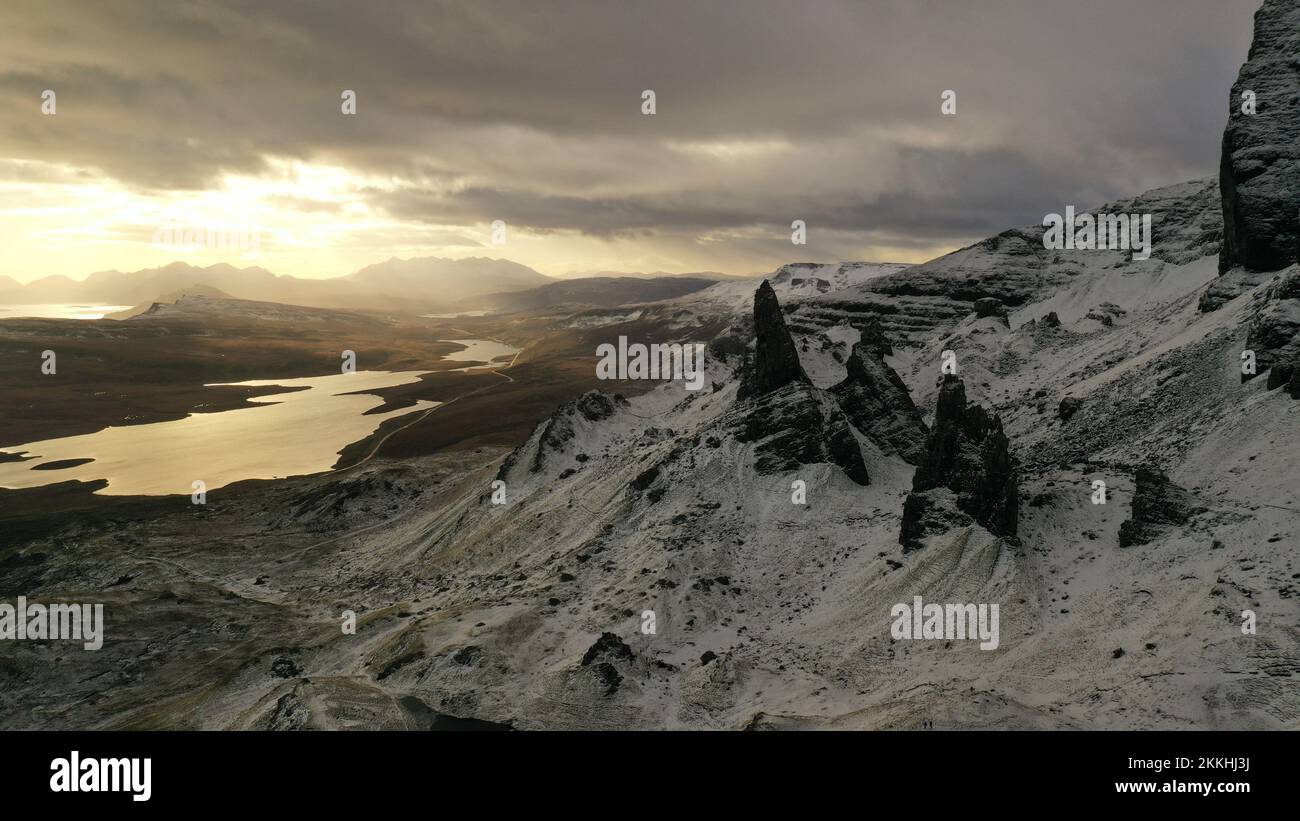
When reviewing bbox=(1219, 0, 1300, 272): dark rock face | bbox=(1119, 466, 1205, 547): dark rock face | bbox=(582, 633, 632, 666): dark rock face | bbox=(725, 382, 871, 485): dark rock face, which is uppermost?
bbox=(1219, 0, 1300, 272): dark rock face

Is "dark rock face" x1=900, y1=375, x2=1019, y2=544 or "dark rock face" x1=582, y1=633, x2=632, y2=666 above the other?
"dark rock face" x1=900, y1=375, x2=1019, y2=544

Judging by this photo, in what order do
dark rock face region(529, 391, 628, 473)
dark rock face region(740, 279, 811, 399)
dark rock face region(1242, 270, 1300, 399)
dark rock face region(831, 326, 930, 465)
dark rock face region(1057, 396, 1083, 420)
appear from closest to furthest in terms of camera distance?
dark rock face region(1242, 270, 1300, 399)
dark rock face region(1057, 396, 1083, 420)
dark rock face region(831, 326, 930, 465)
dark rock face region(740, 279, 811, 399)
dark rock face region(529, 391, 628, 473)

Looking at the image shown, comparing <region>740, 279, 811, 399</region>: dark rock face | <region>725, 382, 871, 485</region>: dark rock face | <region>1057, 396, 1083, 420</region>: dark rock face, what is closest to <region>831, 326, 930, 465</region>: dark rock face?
<region>725, 382, 871, 485</region>: dark rock face

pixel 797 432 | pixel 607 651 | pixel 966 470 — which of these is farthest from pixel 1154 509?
pixel 607 651

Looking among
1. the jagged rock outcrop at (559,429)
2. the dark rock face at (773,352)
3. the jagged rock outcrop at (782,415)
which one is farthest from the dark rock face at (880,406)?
the jagged rock outcrop at (559,429)

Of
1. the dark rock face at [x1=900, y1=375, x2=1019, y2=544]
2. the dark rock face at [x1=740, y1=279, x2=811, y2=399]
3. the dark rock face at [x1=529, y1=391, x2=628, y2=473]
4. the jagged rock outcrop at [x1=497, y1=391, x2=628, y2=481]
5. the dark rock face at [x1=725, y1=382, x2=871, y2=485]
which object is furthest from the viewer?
the dark rock face at [x1=529, y1=391, x2=628, y2=473]

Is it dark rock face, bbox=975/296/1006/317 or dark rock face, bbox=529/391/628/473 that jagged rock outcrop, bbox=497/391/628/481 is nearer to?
dark rock face, bbox=529/391/628/473

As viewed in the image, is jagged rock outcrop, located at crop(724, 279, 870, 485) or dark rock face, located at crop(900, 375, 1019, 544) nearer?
dark rock face, located at crop(900, 375, 1019, 544)
